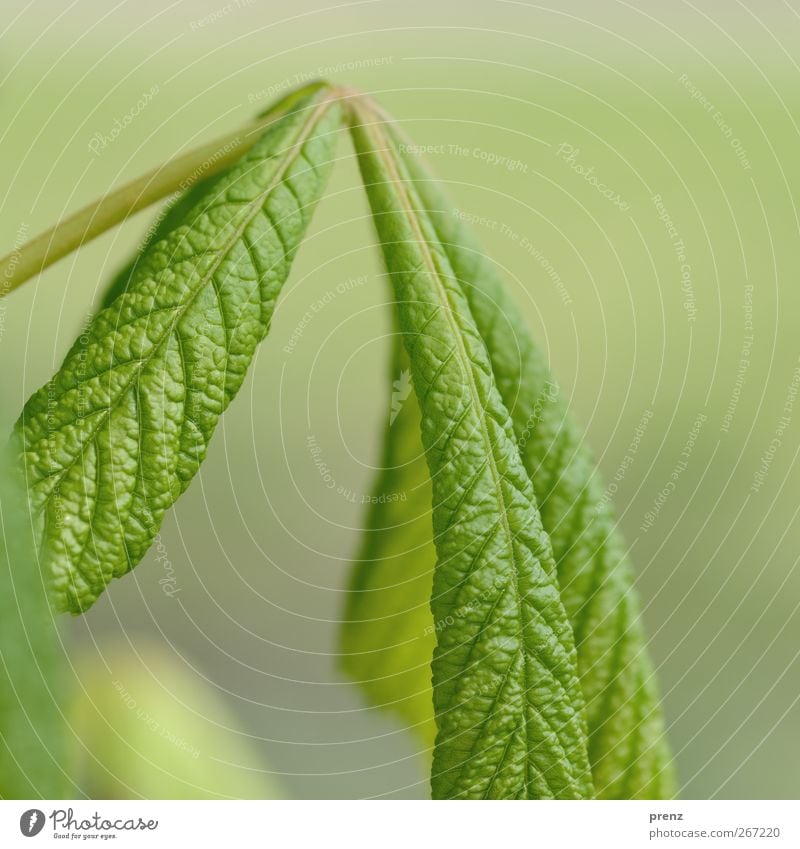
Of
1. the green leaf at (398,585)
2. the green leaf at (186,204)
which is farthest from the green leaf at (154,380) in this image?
the green leaf at (398,585)

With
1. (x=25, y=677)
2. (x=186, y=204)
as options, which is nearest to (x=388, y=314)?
(x=186, y=204)

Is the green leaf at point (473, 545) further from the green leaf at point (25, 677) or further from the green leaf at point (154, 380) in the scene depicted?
the green leaf at point (25, 677)

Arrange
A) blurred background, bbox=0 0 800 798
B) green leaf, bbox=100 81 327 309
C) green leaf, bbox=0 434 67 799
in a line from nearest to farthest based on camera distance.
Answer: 1. green leaf, bbox=0 434 67 799
2. green leaf, bbox=100 81 327 309
3. blurred background, bbox=0 0 800 798

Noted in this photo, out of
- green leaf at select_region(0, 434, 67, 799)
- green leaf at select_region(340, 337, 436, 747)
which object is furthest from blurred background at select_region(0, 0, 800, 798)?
green leaf at select_region(0, 434, 67, 799)

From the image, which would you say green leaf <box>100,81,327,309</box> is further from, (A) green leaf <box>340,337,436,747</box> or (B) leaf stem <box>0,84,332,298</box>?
(A) green leaf <box>340,337,436,747</box>

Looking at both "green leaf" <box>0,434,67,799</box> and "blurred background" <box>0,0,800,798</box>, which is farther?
"blurred background" <box>0,0,800,798</box>
